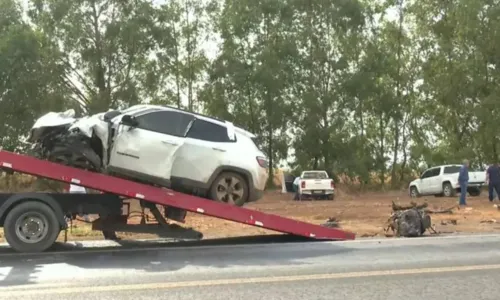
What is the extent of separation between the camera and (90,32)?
120 feet

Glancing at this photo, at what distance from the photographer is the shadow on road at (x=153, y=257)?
27.9 feet

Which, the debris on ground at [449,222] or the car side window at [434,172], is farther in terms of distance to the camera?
the car side window at [434,172]

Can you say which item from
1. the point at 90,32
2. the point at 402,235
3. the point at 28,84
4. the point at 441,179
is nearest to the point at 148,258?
the point at 402,235

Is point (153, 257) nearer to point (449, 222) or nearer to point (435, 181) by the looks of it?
point (449, 222)

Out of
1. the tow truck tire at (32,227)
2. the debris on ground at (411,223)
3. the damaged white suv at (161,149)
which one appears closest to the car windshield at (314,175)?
the debris on ground at (411,223)

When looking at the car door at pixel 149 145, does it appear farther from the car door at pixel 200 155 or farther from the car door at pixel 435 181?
the car door at pixel 435 181

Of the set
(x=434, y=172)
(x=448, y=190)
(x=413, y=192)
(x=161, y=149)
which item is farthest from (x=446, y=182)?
(x=161, y=149)

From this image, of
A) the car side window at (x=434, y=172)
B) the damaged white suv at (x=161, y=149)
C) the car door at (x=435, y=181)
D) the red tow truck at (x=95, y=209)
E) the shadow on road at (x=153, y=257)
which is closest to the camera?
the shadow on road at (x=153, y=257)

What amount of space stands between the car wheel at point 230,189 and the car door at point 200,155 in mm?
251

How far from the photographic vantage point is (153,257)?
31.1ft

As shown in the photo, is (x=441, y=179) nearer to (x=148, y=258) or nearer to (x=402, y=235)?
(x=402, y=235)

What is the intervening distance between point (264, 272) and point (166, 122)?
3.80 metres

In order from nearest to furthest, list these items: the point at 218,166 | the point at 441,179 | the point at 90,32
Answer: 1. the point at 218,166
2. the point at 441,179
3. the point at 90,32

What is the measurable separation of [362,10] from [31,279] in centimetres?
3468
